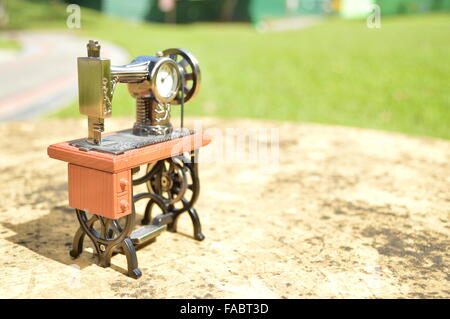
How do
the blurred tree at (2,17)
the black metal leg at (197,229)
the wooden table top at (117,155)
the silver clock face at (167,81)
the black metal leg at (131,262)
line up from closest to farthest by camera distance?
1. the wooden table top at (117,155)
2. the black metal leg at (131,262)
3. the silver clock face at (167,81)
4. the black metal leg at (197,229)
5. the blurred tree at (2,17)

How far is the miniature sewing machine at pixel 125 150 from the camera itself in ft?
7.73

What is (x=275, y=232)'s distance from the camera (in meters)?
3.06

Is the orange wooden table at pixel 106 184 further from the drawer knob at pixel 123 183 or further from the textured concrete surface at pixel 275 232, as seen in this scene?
the textured concrete surface at pixel 275 232

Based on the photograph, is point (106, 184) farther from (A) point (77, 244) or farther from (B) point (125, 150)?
(A) point (77, 244)

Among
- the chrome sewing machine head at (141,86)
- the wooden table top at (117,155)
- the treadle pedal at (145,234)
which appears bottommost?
the treadle pedal at (145,234)

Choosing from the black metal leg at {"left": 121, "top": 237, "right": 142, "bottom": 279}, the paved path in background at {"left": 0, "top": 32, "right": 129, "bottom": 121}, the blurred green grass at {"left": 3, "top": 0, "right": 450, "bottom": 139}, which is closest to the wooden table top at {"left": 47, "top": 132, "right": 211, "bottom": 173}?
the black metal leg at {"left": 121, "top": 237, "right": 142, "bottom": 279}

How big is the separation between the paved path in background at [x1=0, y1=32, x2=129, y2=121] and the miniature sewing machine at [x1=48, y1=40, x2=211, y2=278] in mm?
5776

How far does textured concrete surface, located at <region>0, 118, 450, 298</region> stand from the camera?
2.38m

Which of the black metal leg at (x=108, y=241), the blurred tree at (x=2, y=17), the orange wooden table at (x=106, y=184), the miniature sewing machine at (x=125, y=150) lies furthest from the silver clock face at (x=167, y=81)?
the blurred tree at (x=2, y=17)

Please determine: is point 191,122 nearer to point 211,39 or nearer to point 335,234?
point 335,234

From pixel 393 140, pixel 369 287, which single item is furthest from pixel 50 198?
pixel 393 140

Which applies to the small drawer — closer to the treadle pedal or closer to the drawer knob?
the drawer knob

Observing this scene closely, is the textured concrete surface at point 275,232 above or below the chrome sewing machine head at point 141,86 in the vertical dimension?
below

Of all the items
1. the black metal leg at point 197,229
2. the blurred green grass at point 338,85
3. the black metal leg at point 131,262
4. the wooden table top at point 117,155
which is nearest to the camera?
the wooden table top at point 117,155
